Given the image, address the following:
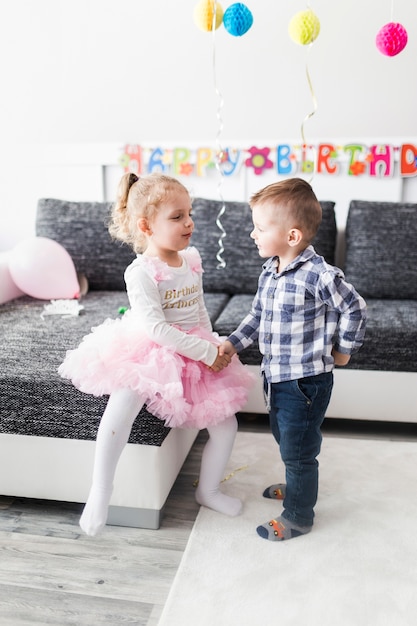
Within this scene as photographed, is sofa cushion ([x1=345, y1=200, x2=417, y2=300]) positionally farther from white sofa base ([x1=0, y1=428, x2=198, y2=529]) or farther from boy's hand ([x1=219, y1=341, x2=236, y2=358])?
white sofa base ([x1=0, y1=428, x2=198, y2=529])

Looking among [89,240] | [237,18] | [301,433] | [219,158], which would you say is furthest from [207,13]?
[301,433]

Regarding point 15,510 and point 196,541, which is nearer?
point 196,541

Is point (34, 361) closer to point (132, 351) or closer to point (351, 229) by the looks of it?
point (132, 351)

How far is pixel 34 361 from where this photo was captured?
172 centimetres

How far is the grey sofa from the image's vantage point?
5.16 ft

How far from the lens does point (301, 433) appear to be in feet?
4.98

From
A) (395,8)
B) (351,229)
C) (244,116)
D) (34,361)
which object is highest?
(395,8)

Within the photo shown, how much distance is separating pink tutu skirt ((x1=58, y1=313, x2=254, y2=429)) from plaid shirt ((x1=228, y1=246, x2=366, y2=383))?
0.54 feet

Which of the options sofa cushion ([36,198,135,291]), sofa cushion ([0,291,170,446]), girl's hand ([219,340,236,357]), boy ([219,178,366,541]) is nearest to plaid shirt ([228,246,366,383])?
boy ([219,178,366,541])

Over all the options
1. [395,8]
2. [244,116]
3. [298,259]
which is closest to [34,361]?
[298,259]

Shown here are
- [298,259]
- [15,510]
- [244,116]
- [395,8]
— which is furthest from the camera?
[244,116]

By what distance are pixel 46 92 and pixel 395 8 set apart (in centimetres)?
173

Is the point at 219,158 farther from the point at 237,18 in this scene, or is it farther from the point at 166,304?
the point at 166,304

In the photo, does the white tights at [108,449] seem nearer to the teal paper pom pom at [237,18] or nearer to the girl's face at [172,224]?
the girl's face at [172,224]
